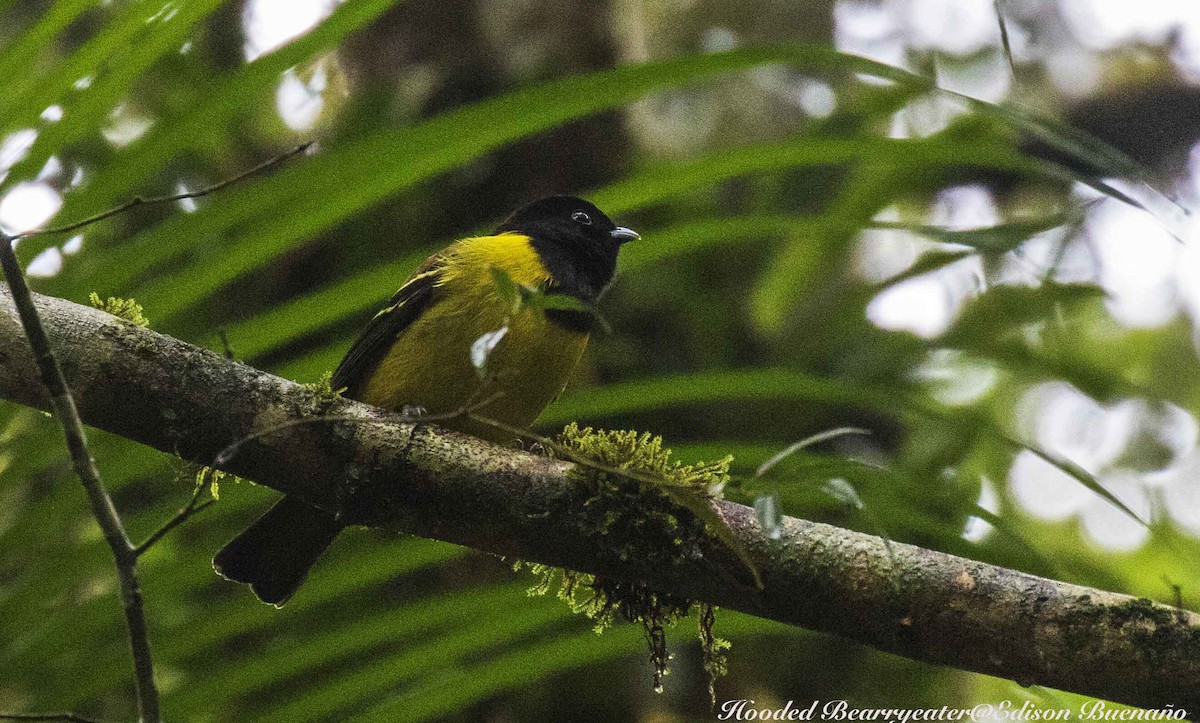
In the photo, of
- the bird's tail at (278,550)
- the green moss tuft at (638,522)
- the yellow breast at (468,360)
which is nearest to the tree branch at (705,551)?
the green moss tuft at (638,522)

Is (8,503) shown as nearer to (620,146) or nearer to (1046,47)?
(620,146)

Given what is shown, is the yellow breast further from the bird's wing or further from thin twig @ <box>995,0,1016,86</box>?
thin twig @ <box>995,0,1016,86</box>

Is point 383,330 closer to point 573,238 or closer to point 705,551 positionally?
point 573,238

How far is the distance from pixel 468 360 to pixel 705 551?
119cm

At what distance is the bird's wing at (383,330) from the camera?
3.28 m

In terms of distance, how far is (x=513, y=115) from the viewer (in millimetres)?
2555

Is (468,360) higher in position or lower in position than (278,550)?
higher

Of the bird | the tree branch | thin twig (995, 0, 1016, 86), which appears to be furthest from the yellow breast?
thin twig (995, 0, 1016, 86)

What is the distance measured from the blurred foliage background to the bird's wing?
9.4 inches

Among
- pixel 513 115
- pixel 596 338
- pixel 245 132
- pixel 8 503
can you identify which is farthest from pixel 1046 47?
pixel 8 503

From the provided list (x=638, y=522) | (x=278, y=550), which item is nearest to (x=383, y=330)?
(x=278, y=550)

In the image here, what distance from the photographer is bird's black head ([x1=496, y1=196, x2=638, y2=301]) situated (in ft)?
11.9

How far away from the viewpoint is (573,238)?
3809mm

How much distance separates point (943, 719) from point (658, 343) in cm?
195
